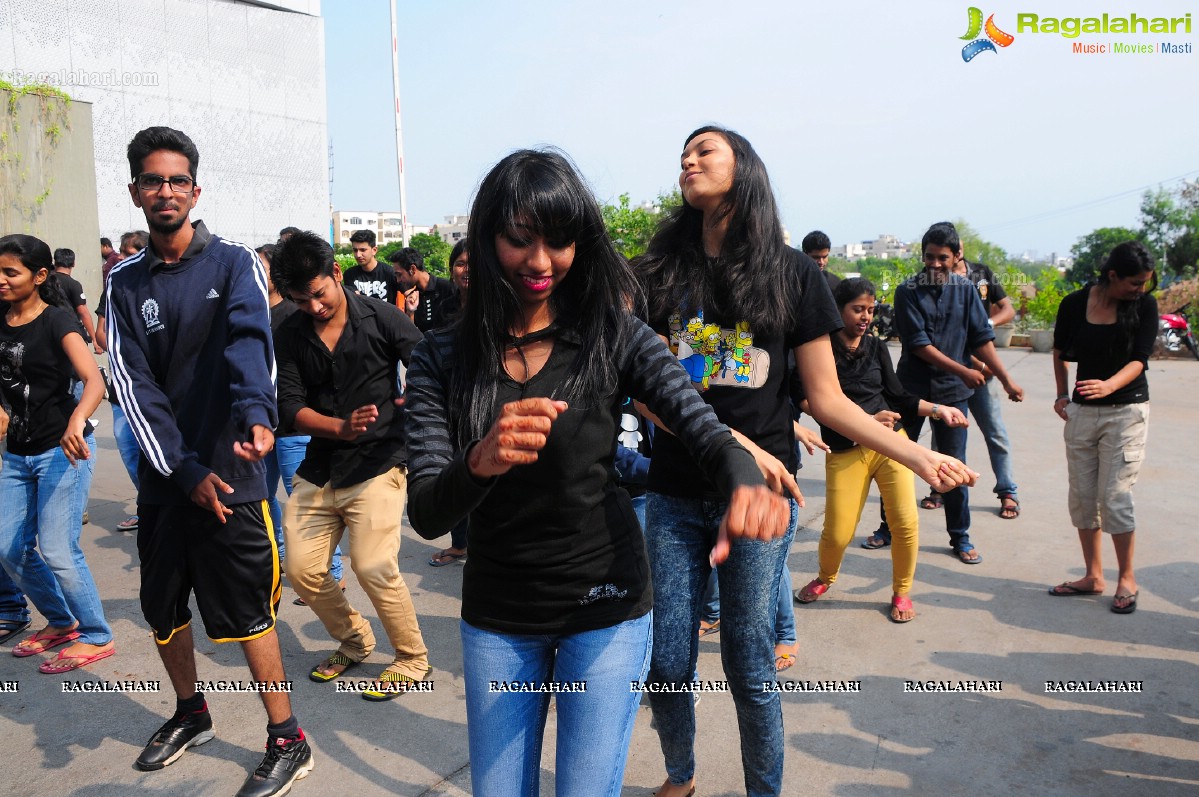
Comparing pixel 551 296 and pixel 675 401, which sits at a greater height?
pixel 551 296

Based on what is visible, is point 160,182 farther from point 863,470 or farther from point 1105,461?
point 1105,461

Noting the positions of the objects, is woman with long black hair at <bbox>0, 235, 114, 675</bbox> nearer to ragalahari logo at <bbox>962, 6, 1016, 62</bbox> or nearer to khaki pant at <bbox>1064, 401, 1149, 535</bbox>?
khaki pant at <bbox>1064, 401, 1149, 535</bbox>

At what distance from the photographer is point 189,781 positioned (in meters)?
3.26

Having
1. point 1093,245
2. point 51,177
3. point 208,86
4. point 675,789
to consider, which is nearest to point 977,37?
point 675,789

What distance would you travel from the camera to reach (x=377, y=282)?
846 cm

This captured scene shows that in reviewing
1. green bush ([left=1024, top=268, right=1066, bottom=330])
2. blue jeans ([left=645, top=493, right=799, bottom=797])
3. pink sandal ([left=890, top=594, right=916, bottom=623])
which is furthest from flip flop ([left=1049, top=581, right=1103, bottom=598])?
green bush ([left=1024, top=268, right=1066, bottom=330])

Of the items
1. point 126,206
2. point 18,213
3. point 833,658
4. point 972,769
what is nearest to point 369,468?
point 833,658

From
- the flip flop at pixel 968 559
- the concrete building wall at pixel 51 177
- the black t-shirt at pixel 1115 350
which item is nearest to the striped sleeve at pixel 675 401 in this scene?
the black t-shirt at pixel 1115 350

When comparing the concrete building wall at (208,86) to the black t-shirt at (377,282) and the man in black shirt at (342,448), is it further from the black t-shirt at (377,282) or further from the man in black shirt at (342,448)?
the man in black shirt at (342,448)

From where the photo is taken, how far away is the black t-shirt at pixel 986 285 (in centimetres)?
639

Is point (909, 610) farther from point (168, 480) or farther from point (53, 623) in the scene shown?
point (53, 623)

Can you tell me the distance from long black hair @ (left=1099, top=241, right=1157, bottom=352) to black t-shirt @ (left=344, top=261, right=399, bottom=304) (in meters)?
5.88

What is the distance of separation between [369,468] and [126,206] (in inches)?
1123

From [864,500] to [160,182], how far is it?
3611mm
